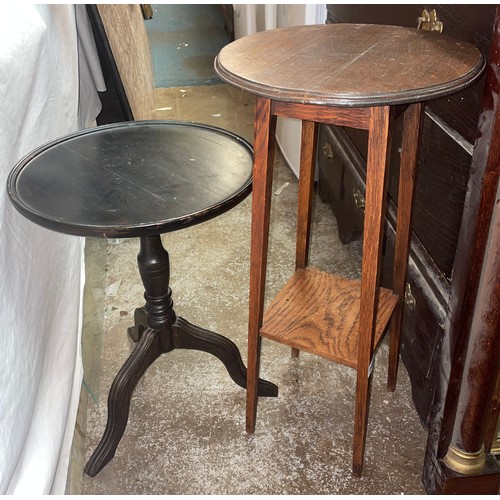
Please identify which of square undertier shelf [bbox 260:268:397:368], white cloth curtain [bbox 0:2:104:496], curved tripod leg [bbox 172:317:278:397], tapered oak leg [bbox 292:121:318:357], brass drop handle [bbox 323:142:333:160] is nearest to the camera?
white cloth curtain [bbox 0:2:104:496]

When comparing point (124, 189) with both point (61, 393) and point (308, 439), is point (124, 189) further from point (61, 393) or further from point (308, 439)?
point (308, 439)

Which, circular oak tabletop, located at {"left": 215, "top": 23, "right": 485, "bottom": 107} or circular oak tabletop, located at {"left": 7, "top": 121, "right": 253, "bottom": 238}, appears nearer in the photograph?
circular oak tabletop, located at {"left": 215, "top": 23, "right": 485, "bottom": 107}

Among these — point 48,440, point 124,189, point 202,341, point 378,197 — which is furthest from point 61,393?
point 378,197

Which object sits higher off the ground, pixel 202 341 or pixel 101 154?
pixel 101 154

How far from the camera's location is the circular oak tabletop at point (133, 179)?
3.76 ft

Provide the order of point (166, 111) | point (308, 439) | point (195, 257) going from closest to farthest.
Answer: point (308, 439), point (195, 257), point (166, 111)

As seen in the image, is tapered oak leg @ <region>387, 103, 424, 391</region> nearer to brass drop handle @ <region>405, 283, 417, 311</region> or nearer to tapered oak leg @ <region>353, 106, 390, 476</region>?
brass drop handle @ <region>405, 283, 417, 311</region>

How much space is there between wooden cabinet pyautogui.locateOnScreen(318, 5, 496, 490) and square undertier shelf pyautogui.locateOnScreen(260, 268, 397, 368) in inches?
4.7

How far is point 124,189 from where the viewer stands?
1267mm

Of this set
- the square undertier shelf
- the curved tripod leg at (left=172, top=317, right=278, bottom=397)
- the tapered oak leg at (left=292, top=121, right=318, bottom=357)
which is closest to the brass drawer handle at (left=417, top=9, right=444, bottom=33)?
the tapered oak leg at (left=292, top=121, right=318, bottom=357)

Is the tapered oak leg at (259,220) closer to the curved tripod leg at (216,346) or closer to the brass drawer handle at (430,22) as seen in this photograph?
the curved tripod leg at (216,346)

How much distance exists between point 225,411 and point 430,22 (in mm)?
1131

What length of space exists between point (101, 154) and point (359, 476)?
102cm

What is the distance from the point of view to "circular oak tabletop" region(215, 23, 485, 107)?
3.15 ft
